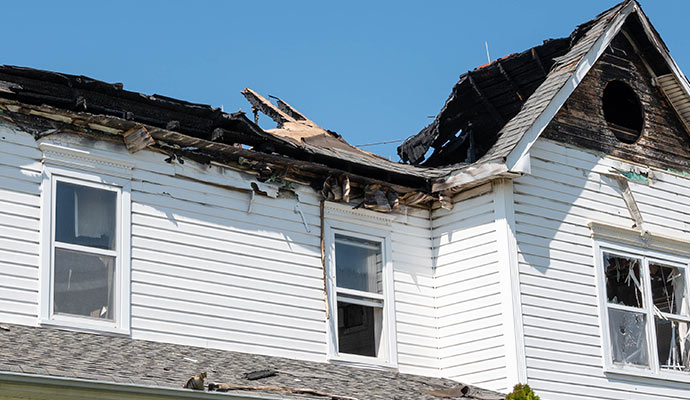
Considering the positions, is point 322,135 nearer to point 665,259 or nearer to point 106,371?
point 665,259

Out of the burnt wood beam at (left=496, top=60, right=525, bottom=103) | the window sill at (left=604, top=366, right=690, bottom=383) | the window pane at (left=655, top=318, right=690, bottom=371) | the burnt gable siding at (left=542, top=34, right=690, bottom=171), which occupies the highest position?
the burnt wood beam at (left=496, top=60, right=525, bottom=103)

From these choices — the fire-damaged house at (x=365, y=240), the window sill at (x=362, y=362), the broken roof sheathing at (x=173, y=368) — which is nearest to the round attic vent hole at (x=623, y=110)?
the fire-damaged house at (x=365, y=240)

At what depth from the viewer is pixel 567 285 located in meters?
15.2

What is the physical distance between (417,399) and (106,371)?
155 inches

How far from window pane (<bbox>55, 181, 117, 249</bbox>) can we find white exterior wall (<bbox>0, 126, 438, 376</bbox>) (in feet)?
0.87

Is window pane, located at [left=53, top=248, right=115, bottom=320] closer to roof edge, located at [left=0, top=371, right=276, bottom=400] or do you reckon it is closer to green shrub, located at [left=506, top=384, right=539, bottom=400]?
roof edge, located at [left=0, top=371, right=276, bottom=400]

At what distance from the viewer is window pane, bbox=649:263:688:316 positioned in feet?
53.4

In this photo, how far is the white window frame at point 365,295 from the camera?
1426cm

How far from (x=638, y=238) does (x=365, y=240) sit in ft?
13.2

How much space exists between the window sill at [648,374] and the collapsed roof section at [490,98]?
3.65m

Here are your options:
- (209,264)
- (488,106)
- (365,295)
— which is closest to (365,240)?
(365,295)

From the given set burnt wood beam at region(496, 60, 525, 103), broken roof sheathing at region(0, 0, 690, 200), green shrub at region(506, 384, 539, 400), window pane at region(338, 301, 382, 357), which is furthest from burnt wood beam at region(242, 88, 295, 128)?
green shrub at region(506, 384, 539, 400)

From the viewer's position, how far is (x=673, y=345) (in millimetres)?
16078

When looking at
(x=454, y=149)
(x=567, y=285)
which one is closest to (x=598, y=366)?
(x=567, y=285)
